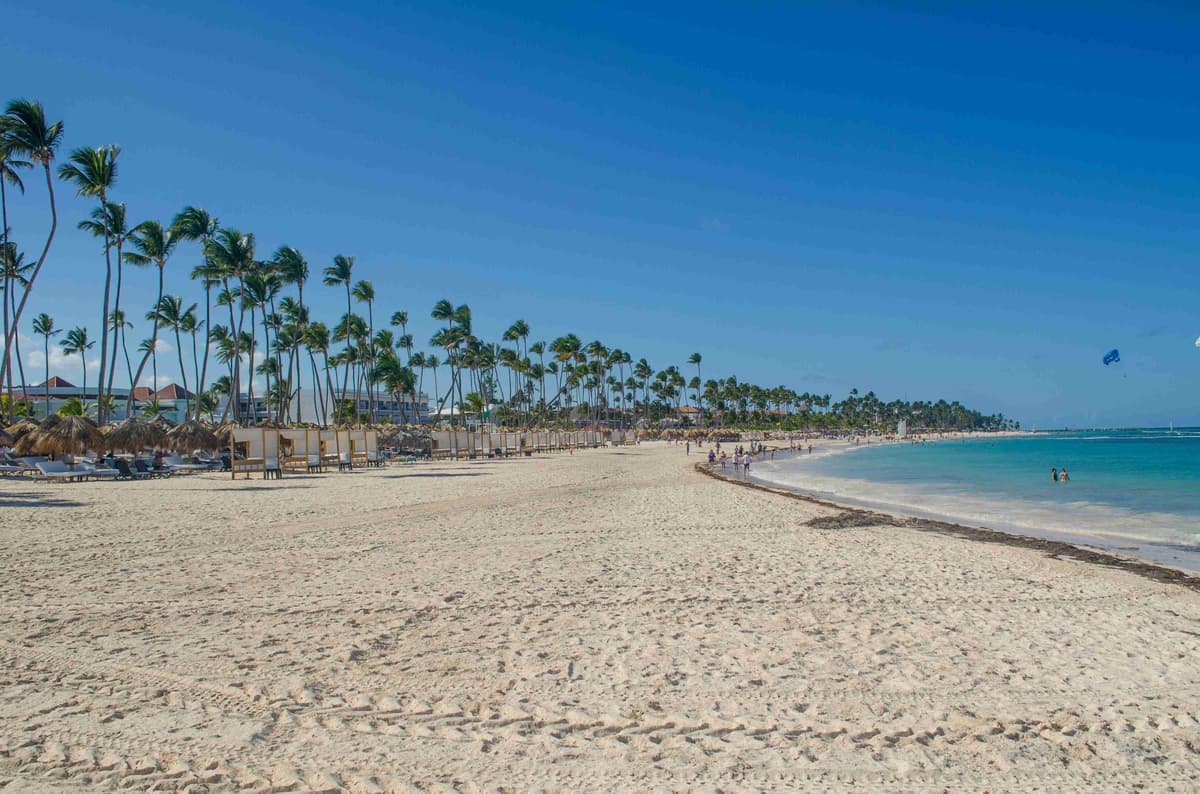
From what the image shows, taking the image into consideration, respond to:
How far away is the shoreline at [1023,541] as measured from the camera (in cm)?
872

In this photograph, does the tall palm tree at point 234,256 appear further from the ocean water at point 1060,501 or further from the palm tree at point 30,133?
the ocean water at point 1060,501

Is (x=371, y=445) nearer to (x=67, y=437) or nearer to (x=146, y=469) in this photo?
(x=146, y=469)

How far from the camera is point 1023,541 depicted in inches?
457

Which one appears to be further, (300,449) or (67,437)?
(300,449)

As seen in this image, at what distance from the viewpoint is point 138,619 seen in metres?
5.55

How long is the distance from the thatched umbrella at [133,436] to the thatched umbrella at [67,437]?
45.2 inches

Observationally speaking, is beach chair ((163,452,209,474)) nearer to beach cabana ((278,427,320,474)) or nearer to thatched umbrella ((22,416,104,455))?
thatched umbrella ((22,416,104,455))

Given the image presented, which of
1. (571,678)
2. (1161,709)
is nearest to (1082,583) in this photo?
(1161,709)

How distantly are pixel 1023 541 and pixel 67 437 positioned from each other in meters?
26.8

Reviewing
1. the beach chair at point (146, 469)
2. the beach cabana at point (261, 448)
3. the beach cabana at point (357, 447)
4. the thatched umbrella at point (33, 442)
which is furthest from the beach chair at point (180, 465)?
the beach cabana at point (357, 447)

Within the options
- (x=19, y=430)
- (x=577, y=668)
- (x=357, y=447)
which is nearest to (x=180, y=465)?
(x=19, y=430)

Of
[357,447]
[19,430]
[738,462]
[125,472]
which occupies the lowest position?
[738,462]

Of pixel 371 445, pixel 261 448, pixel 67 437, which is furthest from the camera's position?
pixel 371 445

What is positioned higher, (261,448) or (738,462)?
(261,448)
